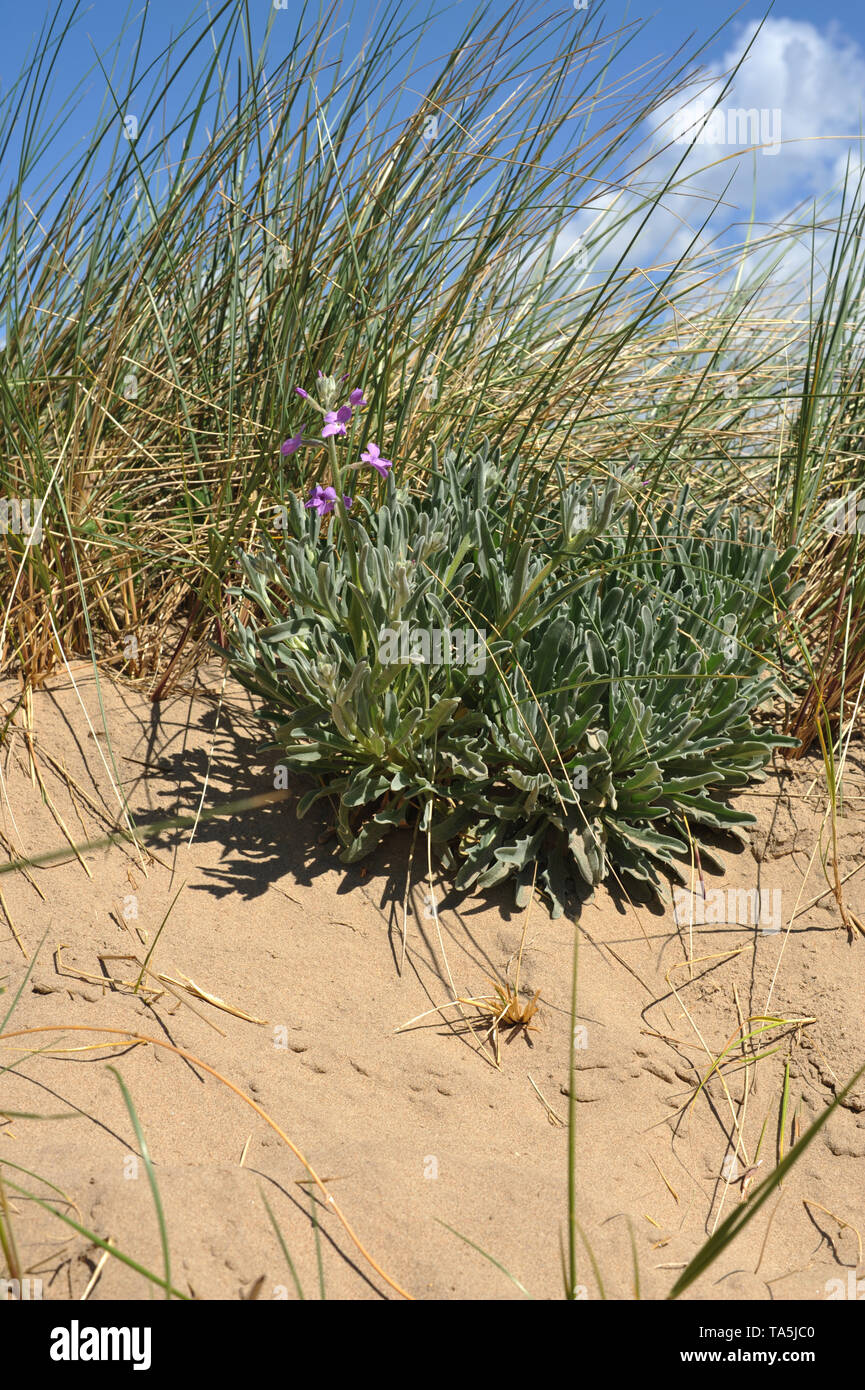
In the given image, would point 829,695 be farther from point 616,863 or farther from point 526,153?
point 526,153

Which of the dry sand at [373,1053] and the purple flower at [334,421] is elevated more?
the purple flower at [334,421]

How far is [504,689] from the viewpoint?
2.61 m

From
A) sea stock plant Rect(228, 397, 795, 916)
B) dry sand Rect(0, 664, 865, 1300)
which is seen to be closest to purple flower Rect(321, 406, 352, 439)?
sea stock plant Rect(228, 397, 795, 916)

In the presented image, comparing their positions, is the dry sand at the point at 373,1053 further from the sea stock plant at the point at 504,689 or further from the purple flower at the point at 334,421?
the purple flower at the point at 334,421

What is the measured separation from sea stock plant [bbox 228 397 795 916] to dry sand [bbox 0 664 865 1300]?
0.60 ft

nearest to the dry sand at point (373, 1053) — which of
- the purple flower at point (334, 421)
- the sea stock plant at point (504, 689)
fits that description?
the sea stock plant at point (504, 689)

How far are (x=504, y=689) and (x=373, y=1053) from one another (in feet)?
3.02

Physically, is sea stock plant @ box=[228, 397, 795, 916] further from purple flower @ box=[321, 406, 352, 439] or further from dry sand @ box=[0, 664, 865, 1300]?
dry sand @ box=[0, 664, 865, 1300]

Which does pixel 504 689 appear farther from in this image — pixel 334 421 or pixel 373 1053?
pixel 373 1053

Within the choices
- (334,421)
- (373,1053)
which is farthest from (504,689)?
(373,1053)

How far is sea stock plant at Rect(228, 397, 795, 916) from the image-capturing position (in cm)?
254

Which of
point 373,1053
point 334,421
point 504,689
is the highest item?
point 334,421

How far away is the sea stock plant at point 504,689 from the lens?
254 centimetres

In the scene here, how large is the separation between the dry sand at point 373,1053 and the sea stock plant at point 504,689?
0.18 m
